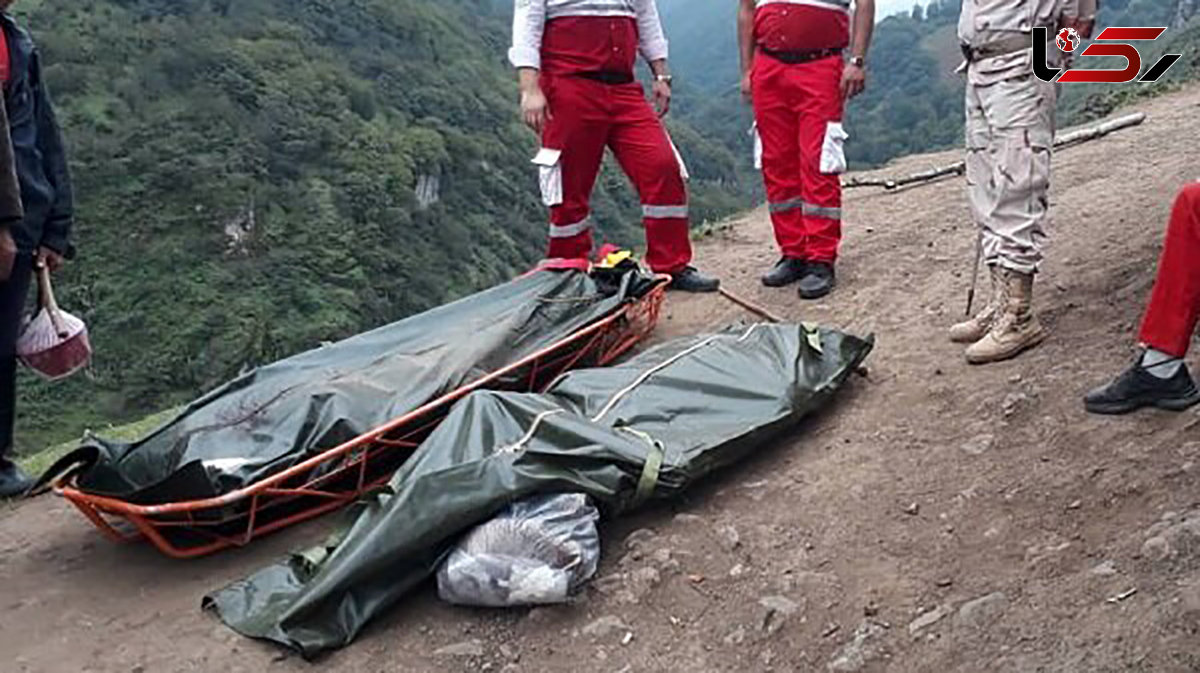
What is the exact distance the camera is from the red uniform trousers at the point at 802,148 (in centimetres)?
452

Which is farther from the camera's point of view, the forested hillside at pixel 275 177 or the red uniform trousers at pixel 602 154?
the forested hillside at pixel 275 177

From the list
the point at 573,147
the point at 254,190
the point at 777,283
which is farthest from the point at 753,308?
the point at 254,190

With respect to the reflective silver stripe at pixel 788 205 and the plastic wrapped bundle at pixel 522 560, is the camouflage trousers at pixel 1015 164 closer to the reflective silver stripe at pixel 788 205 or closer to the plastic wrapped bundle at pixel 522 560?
the reflective silver stripe at pixel 788 205

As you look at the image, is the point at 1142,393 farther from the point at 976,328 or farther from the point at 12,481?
the point at 12,481

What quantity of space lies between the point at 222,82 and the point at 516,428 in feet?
167

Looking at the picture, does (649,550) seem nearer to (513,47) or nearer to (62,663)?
(62,663)

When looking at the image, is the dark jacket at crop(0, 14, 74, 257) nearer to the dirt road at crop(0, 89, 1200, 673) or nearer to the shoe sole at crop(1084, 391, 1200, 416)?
the dirt road at crop(0, 89, 1200, 673)

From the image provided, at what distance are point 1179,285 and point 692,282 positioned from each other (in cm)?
255

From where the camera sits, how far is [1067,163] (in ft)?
21.4

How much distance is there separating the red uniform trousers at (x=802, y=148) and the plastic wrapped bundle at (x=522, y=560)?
2.37 metres

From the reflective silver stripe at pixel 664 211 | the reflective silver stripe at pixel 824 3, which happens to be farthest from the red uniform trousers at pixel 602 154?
the reflective silver stripe at pixel 824 3

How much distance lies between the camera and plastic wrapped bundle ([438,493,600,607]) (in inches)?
104

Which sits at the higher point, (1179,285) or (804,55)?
(804,55)

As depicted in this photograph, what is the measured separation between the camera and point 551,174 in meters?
4.67
